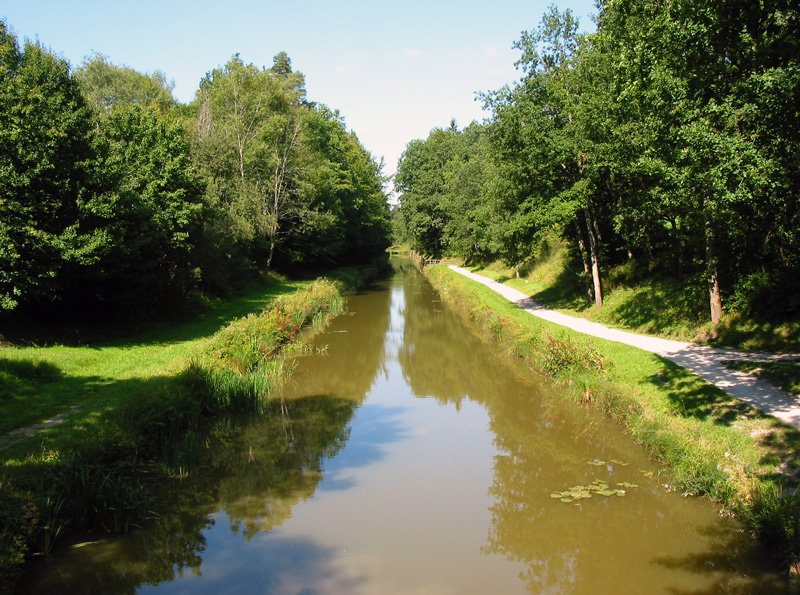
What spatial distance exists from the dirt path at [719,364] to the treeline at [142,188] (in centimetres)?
1391

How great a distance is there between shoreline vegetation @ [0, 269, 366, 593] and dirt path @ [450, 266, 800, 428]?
9376 millimetres

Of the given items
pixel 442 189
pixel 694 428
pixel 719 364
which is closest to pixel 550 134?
pixel 719 364

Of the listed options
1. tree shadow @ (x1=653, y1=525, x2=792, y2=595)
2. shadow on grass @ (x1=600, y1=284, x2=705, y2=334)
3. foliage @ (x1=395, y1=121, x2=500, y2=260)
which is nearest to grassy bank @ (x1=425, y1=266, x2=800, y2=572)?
tree shadow @ (x1=653, y1=525, x2=792, y2=595)

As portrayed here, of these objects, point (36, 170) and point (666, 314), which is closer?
point (36, 170)

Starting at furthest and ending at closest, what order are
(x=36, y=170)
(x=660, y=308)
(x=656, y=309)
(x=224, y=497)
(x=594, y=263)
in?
1. (x=594, y=263)
2. (x=656, y=309)
3. (x=660, y=308)
4. (x=36, y=170)
5. (x=224, y=497)

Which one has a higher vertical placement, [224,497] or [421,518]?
[224,497]

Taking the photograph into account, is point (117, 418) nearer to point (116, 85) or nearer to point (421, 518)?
point (421, 518)

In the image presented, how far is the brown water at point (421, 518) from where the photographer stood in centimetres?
673

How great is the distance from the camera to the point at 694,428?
29.6ft

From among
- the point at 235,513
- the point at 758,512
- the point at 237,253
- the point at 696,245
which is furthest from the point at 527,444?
the point at 237,253

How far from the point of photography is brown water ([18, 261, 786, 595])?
673cm

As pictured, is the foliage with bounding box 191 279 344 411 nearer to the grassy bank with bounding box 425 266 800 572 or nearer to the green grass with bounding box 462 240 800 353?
the grassy bank with bounding box 425 266 800 572

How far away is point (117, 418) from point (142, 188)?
12.9 metres

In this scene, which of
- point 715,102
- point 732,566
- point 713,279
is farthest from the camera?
point 713,279
